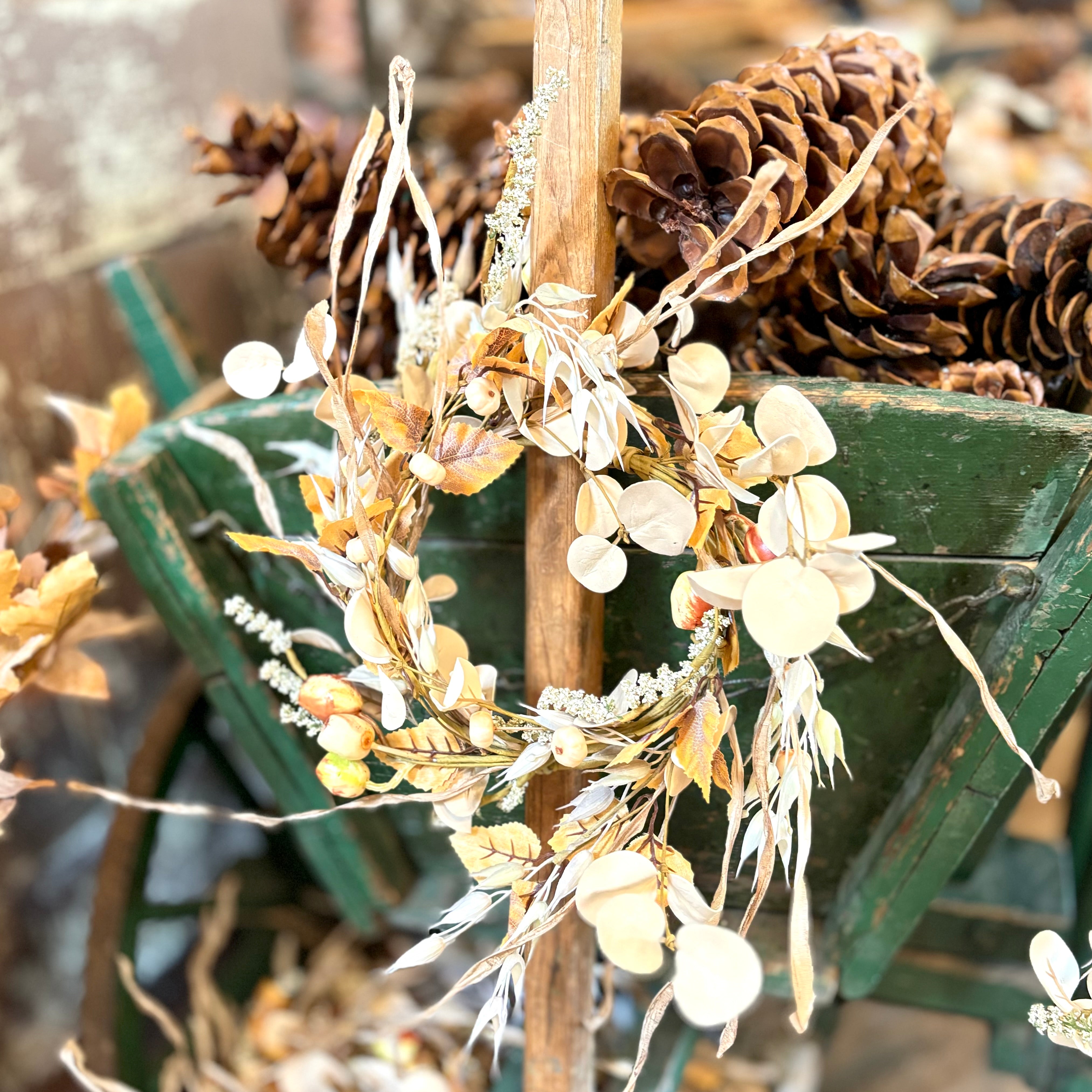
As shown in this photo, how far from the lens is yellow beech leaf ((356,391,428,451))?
39cm

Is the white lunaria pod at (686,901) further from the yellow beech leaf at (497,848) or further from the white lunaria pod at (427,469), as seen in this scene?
the white lunaria pod at (427,469)

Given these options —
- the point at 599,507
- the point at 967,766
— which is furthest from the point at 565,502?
the point at 967,766

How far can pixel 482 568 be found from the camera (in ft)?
1.79

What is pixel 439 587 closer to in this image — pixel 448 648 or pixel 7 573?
pixel 448 648

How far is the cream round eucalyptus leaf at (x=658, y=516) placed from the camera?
→ 37cm

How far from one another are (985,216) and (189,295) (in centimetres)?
99

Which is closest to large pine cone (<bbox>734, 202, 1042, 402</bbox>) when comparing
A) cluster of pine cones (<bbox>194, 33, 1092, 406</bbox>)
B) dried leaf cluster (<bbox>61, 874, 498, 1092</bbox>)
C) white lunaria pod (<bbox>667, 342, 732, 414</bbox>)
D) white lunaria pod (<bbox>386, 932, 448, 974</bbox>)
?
cluster of pine cones (<bbox>194, 33, 1092, 406</bbox>)

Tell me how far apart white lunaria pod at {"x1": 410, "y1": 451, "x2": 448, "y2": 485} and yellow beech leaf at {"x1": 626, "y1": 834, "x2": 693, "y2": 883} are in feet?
0.58

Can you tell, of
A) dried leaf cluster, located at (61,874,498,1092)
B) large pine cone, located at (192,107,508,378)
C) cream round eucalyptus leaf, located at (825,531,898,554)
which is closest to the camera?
cream round eucalyptus leaf, located at (825,531,898,554)

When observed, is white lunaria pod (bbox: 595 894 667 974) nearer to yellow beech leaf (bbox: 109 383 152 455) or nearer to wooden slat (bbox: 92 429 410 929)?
wooden slat (bbox: 92 429 410 929)

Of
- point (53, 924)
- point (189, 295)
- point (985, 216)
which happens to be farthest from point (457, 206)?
point (53, 924)

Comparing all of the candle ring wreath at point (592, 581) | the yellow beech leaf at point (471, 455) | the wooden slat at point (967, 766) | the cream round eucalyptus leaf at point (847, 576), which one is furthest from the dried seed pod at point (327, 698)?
the wooden slat at point (967, 766)

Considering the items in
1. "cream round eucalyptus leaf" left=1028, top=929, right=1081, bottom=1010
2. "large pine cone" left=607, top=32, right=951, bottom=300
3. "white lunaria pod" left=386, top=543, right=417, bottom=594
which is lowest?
"cream round eucalyptus leaf" left=1028, top=929, right=1081, bottom=1010

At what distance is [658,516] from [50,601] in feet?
1.13
